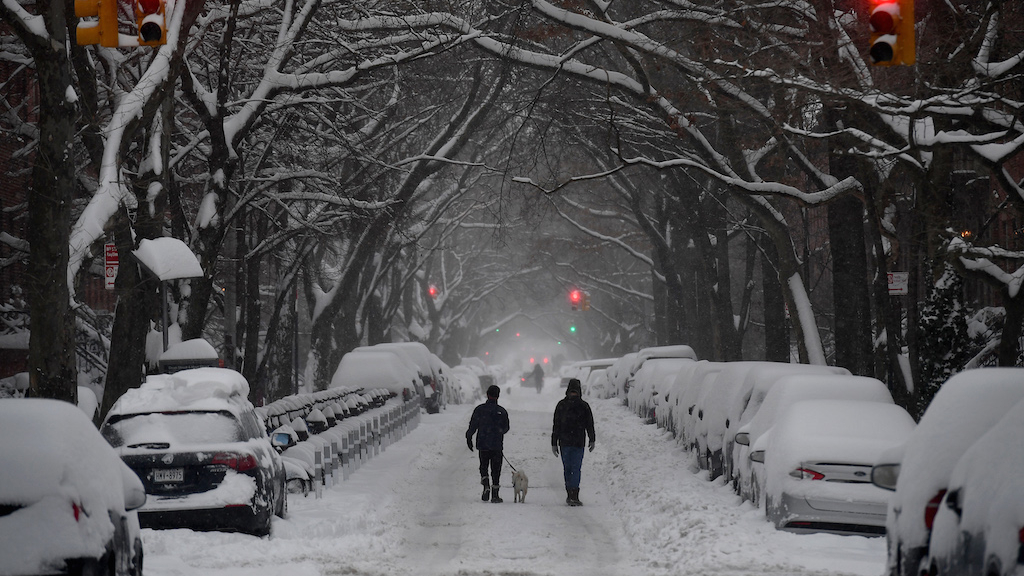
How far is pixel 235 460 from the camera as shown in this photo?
1134 centimetres

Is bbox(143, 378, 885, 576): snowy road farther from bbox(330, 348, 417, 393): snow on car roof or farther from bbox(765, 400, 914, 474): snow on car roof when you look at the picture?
bbox(330, 348, 417, 393): snow on car roof

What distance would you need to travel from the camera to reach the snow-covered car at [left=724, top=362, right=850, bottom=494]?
584 inches

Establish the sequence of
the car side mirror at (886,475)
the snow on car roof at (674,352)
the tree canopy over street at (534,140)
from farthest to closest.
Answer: the snow on car roof at (674,352), the tree canopy over street at (534,140), the car side mirror at (886,475)

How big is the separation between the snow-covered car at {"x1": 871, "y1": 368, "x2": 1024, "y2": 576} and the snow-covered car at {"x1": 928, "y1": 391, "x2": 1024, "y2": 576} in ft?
0.80

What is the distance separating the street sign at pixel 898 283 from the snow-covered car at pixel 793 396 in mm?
9210

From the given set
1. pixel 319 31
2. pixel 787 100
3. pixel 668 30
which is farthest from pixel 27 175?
pixel 787 100

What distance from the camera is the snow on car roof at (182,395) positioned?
452 inches

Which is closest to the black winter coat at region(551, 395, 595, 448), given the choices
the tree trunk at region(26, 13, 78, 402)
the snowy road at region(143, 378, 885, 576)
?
the snowy road at region(143, 378, 885, 576)

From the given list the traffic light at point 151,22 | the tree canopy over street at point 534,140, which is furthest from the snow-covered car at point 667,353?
the traffic light at point 151,22

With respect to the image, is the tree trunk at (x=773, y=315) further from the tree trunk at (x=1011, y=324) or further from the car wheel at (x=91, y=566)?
the car wheel at (x=91, y=566)

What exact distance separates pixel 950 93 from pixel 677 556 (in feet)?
22.9

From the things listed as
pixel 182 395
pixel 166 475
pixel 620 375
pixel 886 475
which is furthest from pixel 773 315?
pixel 886 475

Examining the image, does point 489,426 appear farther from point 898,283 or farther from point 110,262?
point 898,283

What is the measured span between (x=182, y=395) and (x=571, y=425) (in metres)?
6.02
